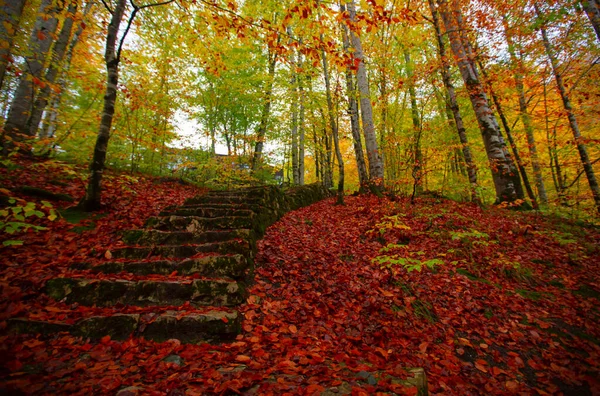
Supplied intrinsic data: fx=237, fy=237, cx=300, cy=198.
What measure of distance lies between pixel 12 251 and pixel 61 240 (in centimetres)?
62

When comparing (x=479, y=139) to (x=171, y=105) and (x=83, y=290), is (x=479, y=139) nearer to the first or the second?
(x=171, y=105)

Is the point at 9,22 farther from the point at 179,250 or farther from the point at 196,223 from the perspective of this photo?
the point at 179,250

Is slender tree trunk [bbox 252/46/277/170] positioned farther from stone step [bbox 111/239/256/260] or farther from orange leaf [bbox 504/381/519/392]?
orange leaf [bbox 504/381/519/392]

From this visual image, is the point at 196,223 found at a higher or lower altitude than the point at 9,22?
lower

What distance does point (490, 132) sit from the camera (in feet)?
25.5

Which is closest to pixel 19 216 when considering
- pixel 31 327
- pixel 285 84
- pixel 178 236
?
pixel 31 327

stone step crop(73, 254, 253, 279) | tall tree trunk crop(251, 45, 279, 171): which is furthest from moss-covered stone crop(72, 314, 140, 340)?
tall tree trunk crop(251, 45, 279, 171)

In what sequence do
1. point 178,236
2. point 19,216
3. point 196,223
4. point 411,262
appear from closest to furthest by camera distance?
point 19,216
point 411,262
point 178,236
point 196,223

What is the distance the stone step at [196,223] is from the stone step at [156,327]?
7.39ft

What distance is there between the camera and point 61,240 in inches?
157

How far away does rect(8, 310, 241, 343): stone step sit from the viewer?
8.07ft

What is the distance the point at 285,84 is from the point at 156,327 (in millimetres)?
11648

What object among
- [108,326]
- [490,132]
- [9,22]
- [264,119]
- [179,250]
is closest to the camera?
[108,326]

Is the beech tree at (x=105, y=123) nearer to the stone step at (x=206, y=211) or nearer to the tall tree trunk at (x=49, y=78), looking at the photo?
the stone step at (x=206, y=211)
